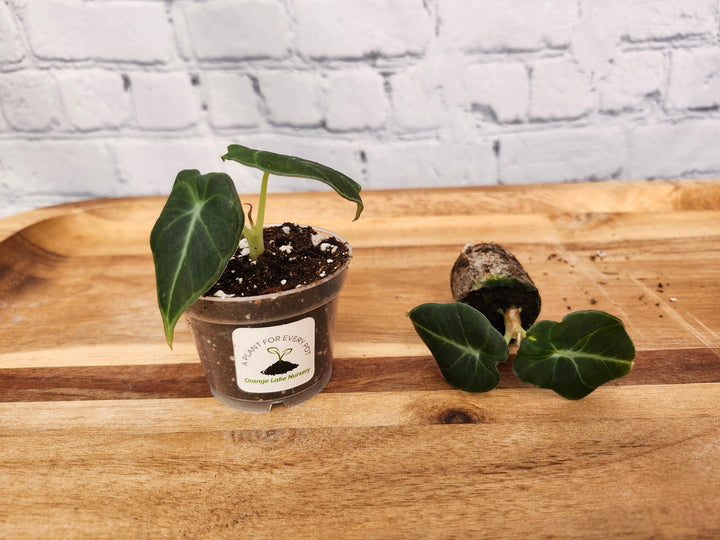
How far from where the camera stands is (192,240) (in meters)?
0.52

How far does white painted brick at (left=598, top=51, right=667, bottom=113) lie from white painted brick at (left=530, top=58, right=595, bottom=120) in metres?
0.05

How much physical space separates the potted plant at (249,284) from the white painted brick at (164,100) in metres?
0.79

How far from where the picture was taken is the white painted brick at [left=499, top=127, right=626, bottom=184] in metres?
1.39

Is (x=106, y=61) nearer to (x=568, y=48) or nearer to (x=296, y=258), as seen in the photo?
(x=296, y=258)

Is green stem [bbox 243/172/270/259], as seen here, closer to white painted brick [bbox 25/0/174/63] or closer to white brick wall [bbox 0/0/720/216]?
white brick wall [bbox 0/0/720/216]

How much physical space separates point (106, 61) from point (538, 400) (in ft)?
4.40

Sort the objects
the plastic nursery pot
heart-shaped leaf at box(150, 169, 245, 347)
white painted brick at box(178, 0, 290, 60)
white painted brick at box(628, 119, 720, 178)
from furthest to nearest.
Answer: white painted brick at box(628, 119, 720, 178) < white painted brick at box(178, 0, 290, 60) < the plastic nursery pot < heart-shaped leaf at box(150, 169, 245, 347)

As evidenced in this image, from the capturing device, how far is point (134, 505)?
533 mm

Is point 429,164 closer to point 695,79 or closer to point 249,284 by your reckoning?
point 695,79

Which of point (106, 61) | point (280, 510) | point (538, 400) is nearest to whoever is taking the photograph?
point (280, 510)

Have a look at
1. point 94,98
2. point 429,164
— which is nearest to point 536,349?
→ point 429,164

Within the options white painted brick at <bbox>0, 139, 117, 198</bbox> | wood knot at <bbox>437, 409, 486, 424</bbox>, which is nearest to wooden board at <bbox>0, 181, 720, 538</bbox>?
wood knot at <bbox>437, 409, 486, 424</bbox>

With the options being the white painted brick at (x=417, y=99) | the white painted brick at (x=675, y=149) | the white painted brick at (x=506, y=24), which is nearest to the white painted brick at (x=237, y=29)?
the white painted brick at (x=417, y=99)

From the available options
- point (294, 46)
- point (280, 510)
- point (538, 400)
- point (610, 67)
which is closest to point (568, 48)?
point (610, 67)
